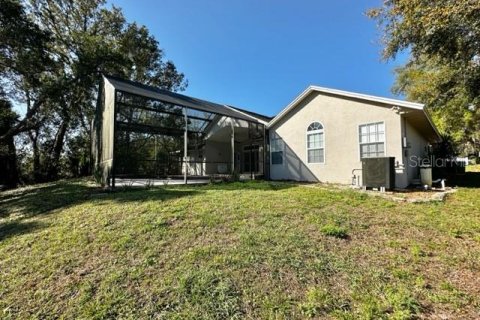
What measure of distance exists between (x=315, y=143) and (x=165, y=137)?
7716 millimetres

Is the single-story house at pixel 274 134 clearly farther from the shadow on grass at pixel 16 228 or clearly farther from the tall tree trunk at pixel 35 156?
the tall tree trunk at pixel 35 156

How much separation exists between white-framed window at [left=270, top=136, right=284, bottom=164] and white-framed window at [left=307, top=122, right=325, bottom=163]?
60.7 inches

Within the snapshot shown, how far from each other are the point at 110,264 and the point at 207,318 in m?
1.77

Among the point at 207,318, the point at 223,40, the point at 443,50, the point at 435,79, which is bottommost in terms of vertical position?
the point at 207,318

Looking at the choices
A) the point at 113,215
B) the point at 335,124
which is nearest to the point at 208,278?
the point at 113,215

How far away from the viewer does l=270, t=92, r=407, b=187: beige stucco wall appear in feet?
30.5

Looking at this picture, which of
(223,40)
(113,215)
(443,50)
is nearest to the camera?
(113,215)

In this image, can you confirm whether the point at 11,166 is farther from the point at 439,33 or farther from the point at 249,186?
the point at 439,33

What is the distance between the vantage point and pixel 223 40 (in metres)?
15.8

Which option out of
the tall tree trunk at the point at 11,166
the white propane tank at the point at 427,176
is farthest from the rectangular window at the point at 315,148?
the tall tree trunk at the point at 11,166

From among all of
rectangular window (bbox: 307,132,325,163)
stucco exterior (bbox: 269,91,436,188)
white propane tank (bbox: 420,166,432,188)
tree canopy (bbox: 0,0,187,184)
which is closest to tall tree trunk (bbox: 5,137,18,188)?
tree canopy (bbox: 0,0,187,184)

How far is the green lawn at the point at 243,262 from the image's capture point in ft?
8.92

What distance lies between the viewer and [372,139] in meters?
9.78

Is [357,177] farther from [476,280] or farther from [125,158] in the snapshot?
[125,158]
